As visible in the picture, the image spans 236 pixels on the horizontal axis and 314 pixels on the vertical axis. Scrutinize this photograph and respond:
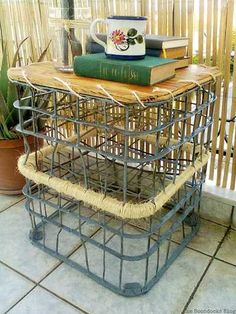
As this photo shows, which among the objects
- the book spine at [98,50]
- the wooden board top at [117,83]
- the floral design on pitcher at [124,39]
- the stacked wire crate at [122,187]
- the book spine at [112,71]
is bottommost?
the stacked wire crate at [122,187]

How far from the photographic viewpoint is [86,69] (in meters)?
0.78

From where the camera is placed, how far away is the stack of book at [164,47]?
82cm

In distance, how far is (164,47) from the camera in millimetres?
819

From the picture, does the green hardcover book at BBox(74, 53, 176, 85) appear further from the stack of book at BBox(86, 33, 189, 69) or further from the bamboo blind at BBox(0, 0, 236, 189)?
the bamboo blind at BBox(0, 0, 236, 189)

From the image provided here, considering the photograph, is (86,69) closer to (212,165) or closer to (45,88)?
(45,88)

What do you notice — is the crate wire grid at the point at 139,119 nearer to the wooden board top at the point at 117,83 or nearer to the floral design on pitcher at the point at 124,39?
the wooden board top at the point at 117,83

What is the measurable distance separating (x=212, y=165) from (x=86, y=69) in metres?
0.58

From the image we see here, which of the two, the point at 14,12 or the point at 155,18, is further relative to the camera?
the point at 14,12

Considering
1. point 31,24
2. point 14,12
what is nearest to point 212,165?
point 31,24

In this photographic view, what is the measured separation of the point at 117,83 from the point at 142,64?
0.22 feet

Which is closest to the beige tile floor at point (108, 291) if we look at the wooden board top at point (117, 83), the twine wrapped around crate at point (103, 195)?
the twine wrapped around crate at point (103, 195)

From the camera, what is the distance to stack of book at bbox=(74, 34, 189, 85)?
0.71 m

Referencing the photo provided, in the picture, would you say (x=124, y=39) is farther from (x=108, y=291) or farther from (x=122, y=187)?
(x=108, y=291)

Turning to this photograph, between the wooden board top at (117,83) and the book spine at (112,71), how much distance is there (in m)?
0.01
